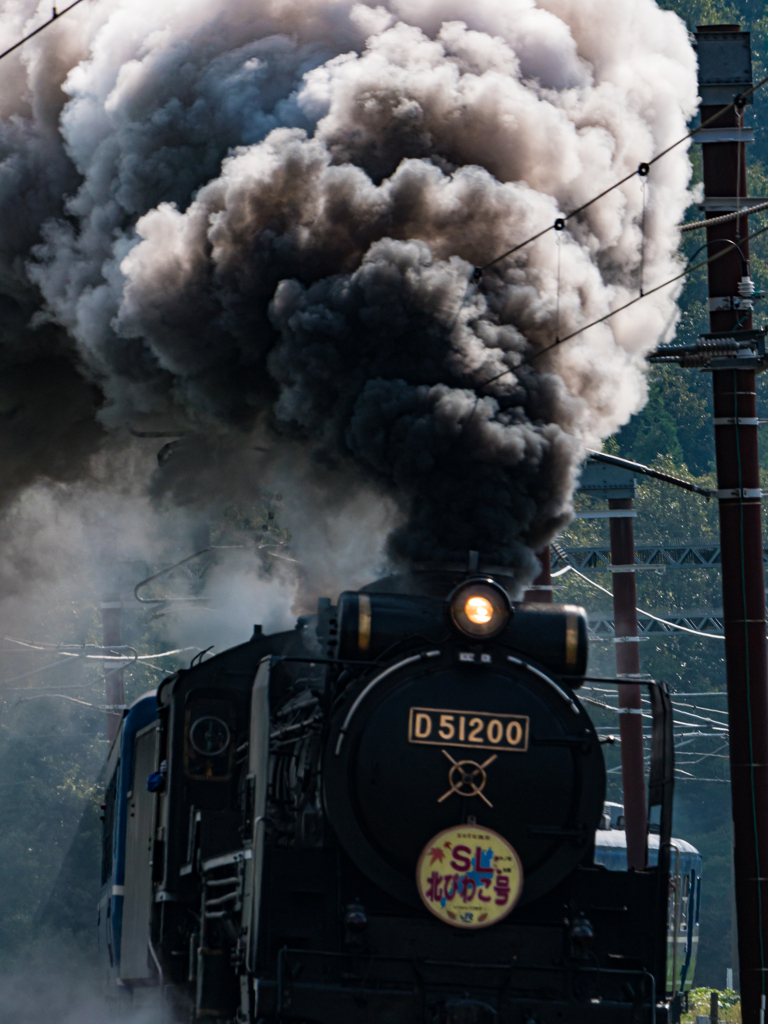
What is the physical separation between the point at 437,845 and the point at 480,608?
1.15 metres

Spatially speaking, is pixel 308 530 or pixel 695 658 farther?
pixel 695 658

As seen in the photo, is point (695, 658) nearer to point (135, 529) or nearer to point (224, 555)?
point (224, 555)

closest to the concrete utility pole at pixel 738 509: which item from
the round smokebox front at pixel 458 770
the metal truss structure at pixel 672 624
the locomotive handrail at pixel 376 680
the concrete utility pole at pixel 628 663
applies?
the round smokebox front at pixel 458 770

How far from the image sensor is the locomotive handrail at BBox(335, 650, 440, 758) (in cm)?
661

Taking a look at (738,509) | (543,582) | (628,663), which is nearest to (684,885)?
(628,663)

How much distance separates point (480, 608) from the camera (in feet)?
22.5

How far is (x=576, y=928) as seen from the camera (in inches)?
260

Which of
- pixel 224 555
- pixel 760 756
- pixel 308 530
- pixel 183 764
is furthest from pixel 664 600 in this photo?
pixel 183 764

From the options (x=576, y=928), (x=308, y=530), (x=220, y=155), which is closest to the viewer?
(x=576, y=928)

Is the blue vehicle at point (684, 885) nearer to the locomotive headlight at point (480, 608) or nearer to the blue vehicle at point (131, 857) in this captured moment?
the blue vehicle at point (131, 857)

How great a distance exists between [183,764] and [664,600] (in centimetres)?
3492

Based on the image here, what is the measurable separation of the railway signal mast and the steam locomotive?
2921 millimetres

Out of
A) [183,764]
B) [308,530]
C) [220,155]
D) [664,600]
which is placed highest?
[664,600]

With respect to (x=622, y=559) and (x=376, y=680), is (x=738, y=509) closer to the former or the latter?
(x=376, y=680)
